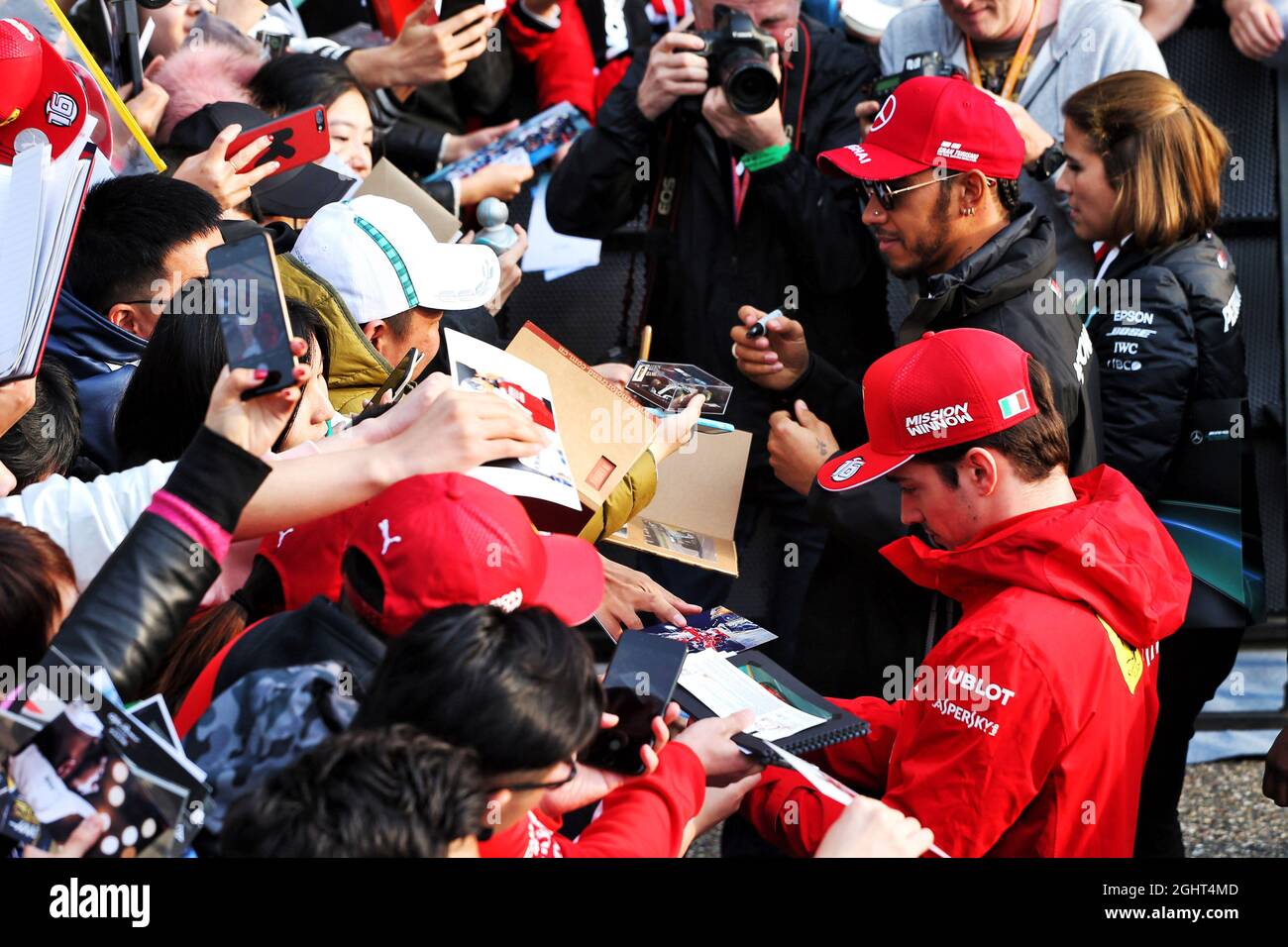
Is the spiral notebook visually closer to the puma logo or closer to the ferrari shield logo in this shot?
the ferrari shield logo

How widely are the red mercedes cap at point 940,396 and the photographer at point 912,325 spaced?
375mm

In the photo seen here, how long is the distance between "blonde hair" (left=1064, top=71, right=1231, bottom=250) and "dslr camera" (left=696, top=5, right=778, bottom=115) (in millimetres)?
857

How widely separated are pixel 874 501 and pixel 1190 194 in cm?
138

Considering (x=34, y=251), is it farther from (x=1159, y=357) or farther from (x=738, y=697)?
(x=1159, y=357)

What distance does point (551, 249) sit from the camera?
4.64 meters

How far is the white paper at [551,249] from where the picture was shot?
4.62 m

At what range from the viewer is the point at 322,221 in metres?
3.15

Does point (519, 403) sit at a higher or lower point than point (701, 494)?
higher

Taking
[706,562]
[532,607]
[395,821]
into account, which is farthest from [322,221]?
[395,821]

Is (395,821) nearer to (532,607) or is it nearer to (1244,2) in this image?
(532,607)

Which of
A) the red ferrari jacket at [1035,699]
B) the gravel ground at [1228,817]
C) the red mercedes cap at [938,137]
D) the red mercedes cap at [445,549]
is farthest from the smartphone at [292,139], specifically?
the gravel ground at [1228,817]

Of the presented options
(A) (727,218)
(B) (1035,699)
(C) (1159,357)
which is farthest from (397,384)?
(C) (1159,357)

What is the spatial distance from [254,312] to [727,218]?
2.33m

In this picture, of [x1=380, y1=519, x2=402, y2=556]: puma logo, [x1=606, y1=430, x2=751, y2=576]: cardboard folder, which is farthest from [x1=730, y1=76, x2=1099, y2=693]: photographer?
[x1=380, y1=519, x2=402, y2=556]: puma logo
